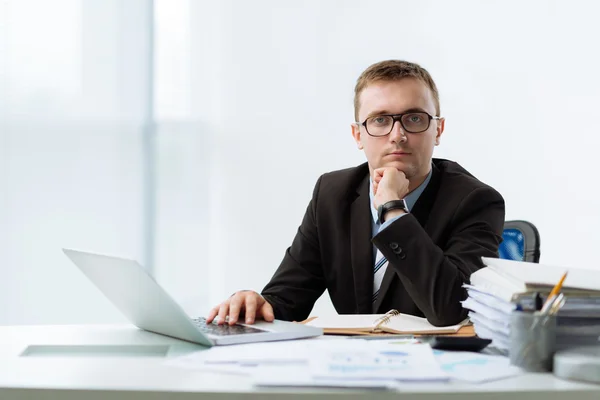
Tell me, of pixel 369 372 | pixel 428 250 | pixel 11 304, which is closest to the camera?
pixel 369 372

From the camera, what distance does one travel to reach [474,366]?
1.06 metres

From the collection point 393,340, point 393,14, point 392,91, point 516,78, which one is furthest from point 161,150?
point 393,340

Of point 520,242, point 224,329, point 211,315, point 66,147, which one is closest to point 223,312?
point 211,315

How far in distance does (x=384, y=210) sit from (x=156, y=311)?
70cm

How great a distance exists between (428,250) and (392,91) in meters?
0.59

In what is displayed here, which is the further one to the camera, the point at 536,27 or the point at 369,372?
the point at 536,27

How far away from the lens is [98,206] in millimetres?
3908

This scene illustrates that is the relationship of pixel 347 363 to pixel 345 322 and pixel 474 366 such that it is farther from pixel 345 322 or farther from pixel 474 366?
pixel 345 322

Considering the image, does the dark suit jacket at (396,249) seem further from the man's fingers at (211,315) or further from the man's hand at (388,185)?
the man's fingers at (211,315)

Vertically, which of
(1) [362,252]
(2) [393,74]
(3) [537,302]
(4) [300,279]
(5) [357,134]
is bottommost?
(4) [300,279]

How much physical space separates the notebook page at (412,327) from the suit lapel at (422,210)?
26 centimetres

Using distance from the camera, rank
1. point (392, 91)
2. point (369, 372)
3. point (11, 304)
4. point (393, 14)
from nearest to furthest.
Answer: point (369, 372) < point (392, 91) < point (11, 304) < point (393, 14)

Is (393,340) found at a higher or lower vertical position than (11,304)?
higher

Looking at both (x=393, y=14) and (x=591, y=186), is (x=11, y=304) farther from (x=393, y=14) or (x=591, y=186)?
(x=591, y=186)
